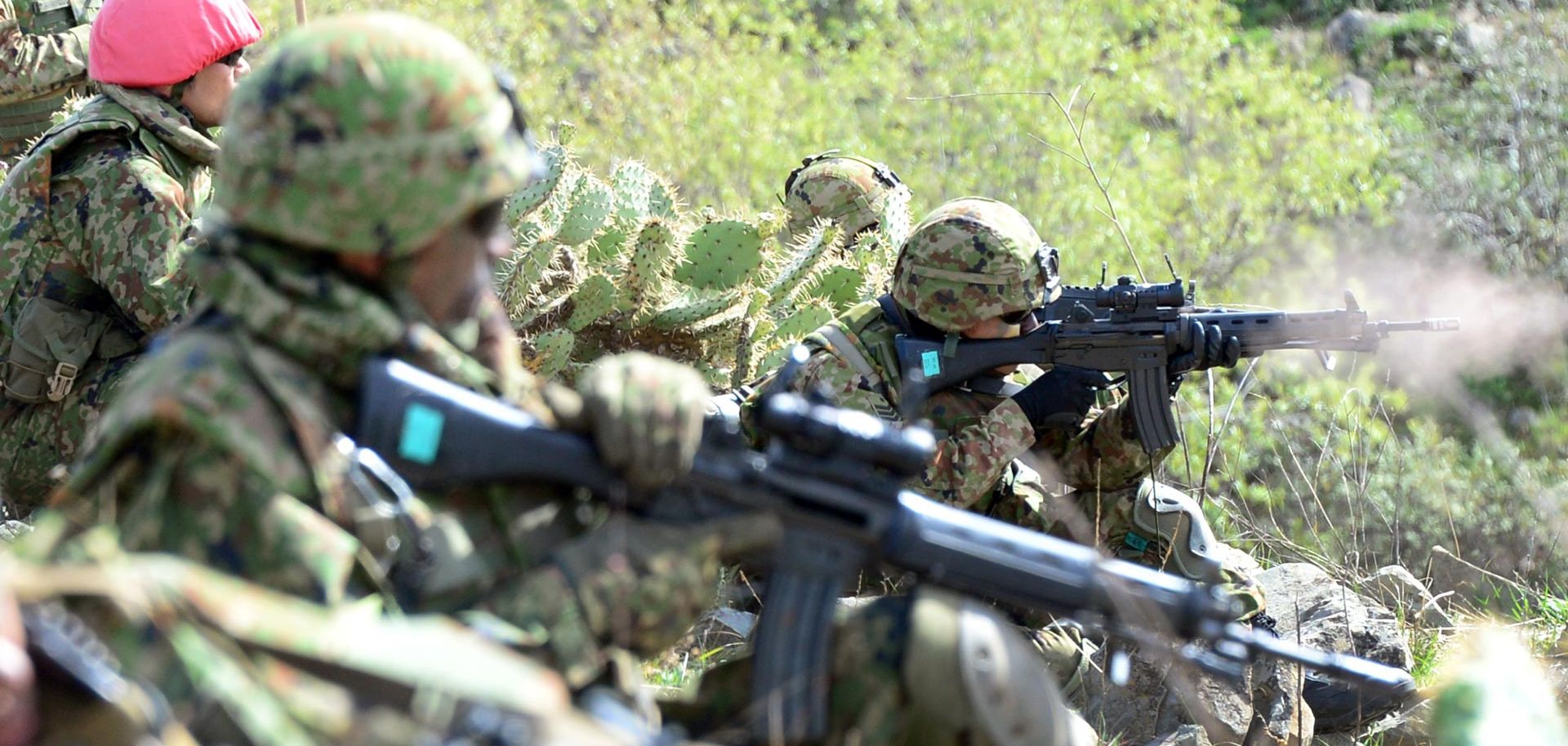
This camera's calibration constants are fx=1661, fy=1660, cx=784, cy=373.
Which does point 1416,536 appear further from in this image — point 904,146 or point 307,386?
point 307,386

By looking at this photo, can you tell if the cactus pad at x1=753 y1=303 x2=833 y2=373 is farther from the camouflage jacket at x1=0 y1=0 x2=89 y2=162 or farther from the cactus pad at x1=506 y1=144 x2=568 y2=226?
the camouflage jacket at x1=0 y1=0 x2=89 y2=162

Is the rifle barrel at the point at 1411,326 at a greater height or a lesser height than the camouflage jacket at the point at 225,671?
lesser

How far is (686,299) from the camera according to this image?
671 centimetres

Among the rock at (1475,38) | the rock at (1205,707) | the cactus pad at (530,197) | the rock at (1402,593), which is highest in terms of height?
the cactus pad at (530,197)

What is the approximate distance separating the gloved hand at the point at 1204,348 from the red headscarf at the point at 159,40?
10.4 feet

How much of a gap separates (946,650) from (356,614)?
946 millimetres

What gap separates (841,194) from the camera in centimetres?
829

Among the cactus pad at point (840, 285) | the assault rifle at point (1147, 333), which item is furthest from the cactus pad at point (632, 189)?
the assault rifle at point (1147, 333)

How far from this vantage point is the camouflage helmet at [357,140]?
8.40 feet

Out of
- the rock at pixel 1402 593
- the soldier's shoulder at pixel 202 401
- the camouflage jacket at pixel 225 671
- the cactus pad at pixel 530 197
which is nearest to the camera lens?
the camouflage jacket at pixel 225 671

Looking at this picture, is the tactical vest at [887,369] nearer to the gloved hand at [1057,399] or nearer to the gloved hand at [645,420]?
the gloved hand at [1057,399]

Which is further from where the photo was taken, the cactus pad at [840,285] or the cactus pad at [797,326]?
the cactus pad at [840,285]

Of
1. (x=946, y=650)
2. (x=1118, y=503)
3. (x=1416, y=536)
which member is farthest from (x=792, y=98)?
(x=946, y=650)

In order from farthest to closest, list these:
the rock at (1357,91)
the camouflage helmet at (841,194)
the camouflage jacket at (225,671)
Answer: the rock at (1357,91), the camouflage helmet at (841,194), the camouflage jacket at (225,671)
